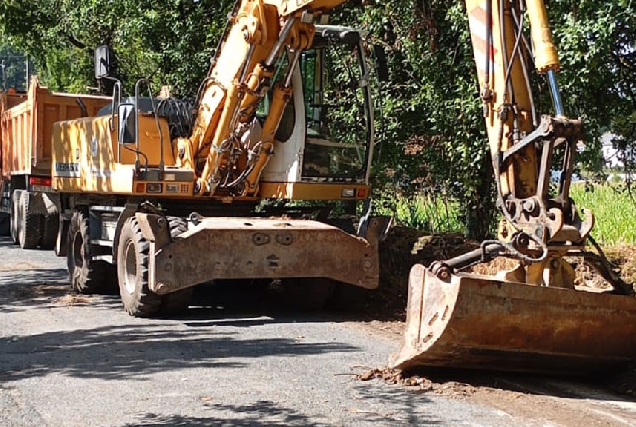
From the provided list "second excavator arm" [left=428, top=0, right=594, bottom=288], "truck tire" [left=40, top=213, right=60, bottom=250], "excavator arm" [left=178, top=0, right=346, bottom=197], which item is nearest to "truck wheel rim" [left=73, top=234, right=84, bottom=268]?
"excavator arm" [left=178, top=0, right=346, bottom=197]

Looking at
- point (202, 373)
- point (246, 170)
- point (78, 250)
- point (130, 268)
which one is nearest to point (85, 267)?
point (78, 250)

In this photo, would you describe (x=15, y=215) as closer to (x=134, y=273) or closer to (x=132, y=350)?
(x=134, y=273)

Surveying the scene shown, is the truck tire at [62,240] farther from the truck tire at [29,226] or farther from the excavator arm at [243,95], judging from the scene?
the excavator arm at [243,95]

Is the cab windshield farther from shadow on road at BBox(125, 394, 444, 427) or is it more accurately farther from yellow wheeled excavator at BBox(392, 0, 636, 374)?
shadow on road at BBox(125, 394, 444, 427)

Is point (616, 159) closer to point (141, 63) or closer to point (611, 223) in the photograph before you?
point (611, 223)

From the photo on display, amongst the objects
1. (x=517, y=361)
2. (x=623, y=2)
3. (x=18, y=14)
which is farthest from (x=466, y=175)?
(x=18, y=14)

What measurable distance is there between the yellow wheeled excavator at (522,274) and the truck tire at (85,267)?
5.76 meters

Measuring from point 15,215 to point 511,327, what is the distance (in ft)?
48.1

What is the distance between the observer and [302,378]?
7.46m

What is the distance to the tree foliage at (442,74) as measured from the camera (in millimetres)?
10086

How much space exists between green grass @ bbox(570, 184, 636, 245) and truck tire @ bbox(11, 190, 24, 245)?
34.5 feet

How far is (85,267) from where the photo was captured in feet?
40.2

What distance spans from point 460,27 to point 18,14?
1554cm

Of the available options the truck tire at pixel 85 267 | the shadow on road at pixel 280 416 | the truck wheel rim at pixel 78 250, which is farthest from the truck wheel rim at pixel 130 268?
the shadow on road at pixel 280 416
